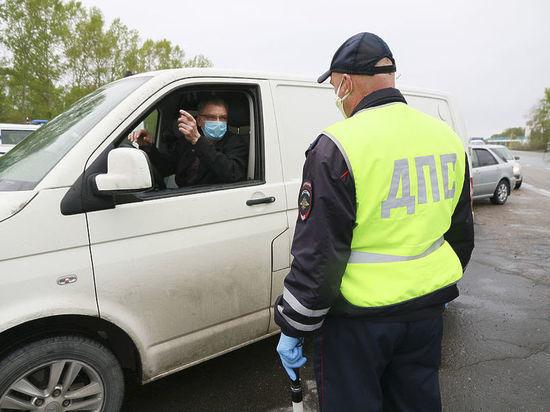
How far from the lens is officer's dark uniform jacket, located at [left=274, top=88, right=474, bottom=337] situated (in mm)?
1293

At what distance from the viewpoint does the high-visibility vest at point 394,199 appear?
130cm

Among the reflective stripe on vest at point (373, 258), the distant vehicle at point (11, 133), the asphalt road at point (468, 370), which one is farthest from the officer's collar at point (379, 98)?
the distant vehicle at point (11, 133)

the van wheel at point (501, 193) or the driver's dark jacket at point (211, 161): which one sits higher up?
the driver's dark jacket at point (211, 161)

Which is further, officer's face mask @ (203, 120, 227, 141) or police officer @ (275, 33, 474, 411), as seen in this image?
officer's face mask @ (203, 120, 227, 141)

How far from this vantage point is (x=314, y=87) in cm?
288

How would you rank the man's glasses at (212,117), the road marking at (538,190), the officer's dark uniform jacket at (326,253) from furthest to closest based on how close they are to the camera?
the road marking at (538,190) < the man's glasses at (212,117) < the officer's dark uniform jacket at (326,253)

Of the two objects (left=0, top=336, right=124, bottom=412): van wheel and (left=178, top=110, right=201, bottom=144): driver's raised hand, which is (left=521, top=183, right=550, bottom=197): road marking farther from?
(left=0, top=336, right=124, bottom=412): van wheel

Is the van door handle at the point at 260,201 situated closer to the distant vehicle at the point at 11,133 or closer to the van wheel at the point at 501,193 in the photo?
the distant vehicle at the point at 11,133

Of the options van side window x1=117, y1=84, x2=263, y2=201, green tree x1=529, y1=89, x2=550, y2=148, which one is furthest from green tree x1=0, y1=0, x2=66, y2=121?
green tree x1=529, y1=89, x2=550, y2=148

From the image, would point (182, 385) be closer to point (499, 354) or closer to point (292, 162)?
point (292, 162)

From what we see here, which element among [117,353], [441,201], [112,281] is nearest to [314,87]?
[441,201]

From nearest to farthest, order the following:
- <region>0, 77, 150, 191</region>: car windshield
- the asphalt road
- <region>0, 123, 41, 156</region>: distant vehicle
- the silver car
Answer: <region>0, 77, 150, 191</region>: car windshield < the asphalt road < <region>0, 123, 41, 156</region>: distant vehicle < the silver car

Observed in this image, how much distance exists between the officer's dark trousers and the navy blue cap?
0.94 meters

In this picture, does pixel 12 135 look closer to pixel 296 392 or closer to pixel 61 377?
pixel 61 377
